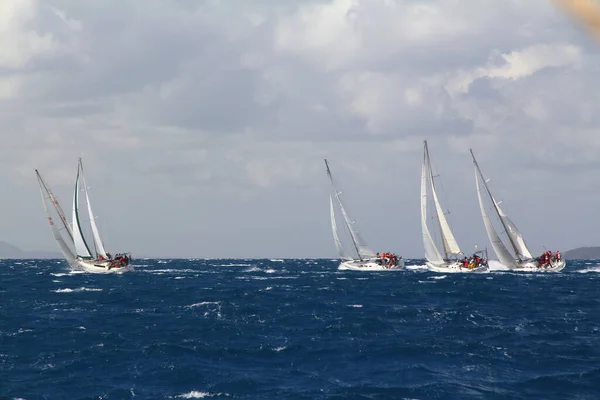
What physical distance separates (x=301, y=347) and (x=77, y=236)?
3437 inches

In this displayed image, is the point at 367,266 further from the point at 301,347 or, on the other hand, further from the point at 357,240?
the point at 301,347

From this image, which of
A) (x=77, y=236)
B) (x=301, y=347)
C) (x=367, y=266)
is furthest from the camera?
(x=367, y=266)

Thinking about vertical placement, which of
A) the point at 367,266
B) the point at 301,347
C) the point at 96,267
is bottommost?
the point at 301,347

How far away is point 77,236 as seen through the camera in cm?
12275

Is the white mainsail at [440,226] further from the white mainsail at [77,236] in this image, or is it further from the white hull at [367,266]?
the white mainsail at [77,236]

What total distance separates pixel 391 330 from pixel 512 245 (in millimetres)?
81086

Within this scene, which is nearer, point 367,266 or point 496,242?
point 496,242

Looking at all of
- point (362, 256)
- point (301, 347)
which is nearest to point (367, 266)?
point (362, 256)

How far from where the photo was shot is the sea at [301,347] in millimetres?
34531

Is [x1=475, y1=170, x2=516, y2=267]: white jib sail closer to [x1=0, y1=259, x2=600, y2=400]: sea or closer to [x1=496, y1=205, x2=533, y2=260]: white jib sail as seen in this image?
[x1=496, y1=205, x2=533, y2=260]: white jib sail

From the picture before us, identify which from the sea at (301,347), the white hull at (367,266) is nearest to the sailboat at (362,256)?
the white hull at (367,266)

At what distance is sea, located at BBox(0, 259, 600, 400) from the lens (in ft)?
113

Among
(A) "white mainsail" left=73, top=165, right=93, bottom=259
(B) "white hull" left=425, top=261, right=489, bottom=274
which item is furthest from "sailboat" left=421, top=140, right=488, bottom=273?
(A) "white mainsail" left=73, top=165, right=93, bottom=259

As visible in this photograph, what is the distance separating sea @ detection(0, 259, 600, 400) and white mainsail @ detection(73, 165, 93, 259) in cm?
5051
